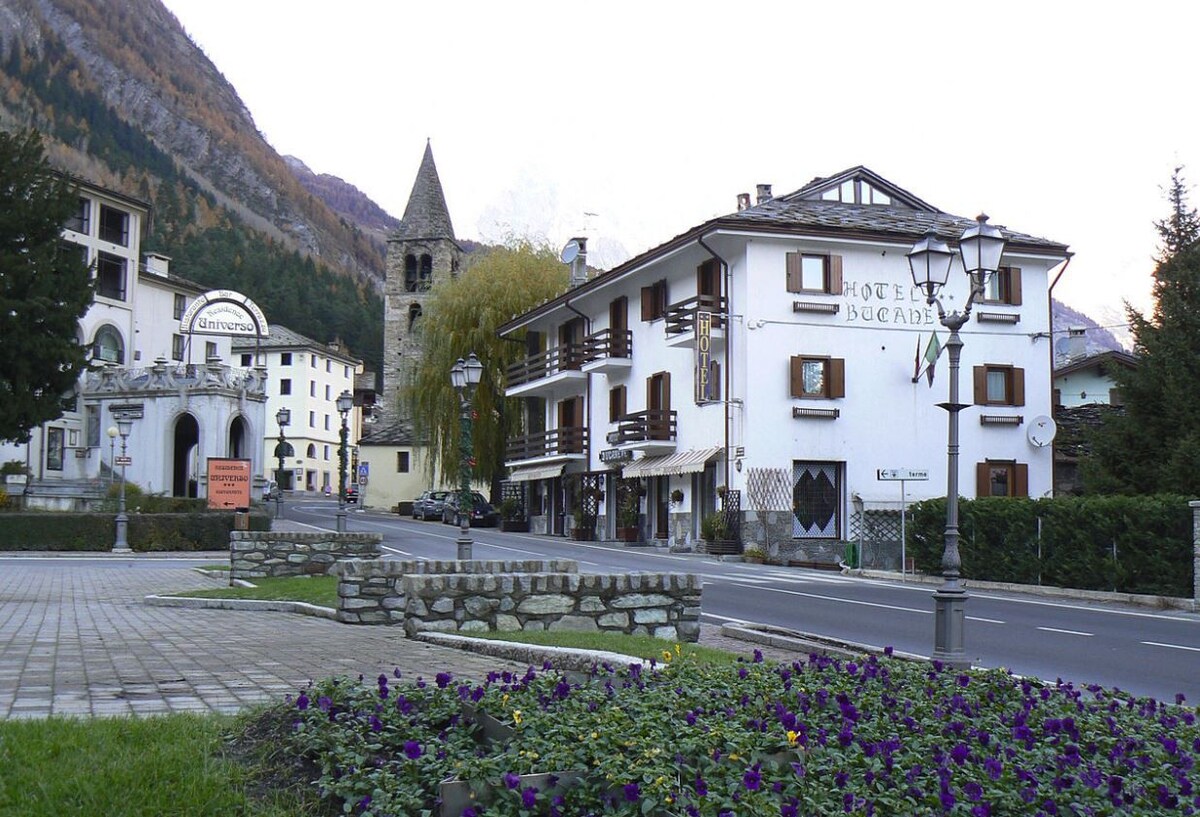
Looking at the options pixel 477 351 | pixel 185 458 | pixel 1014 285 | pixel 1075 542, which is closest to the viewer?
pixel 1075 542

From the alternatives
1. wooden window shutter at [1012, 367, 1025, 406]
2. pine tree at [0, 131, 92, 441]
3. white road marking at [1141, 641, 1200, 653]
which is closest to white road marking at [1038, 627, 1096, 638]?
white road marking at [1141, 641, 1200, 653]

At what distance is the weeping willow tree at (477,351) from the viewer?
53.0 meters

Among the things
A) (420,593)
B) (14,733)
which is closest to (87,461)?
(420,593)

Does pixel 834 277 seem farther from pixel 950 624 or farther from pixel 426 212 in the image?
pixel 426 212

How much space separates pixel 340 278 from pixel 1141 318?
129139mm

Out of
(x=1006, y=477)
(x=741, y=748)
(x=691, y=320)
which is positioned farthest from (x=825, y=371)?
(x=741, y=748)

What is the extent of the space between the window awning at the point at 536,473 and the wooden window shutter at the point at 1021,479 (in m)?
18.1

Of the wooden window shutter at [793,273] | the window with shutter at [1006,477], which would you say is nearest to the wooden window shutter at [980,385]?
the window with shutter at [1006,477]

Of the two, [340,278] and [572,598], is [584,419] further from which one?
[340,278]

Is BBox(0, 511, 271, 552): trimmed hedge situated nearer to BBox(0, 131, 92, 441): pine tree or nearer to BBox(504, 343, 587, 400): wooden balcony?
BBox(0, 131, 92, 441): pine tree

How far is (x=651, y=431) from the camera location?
132 feet

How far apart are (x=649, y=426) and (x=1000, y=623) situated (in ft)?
77.8

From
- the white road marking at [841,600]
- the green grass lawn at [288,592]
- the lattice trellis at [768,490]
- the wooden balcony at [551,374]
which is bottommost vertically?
the white road marking at [841,600]

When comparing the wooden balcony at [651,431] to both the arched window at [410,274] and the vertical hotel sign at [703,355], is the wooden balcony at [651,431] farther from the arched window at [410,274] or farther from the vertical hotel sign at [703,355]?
the arched window at [410,274]
